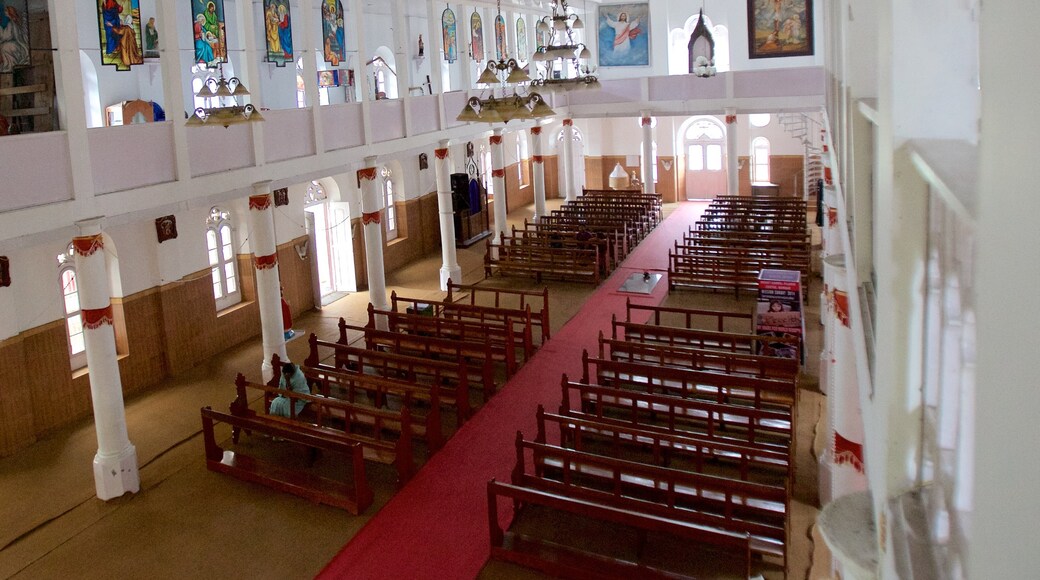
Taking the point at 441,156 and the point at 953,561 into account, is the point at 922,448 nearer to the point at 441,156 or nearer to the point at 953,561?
the point at 953,561

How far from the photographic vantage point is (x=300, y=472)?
11344 millimetres

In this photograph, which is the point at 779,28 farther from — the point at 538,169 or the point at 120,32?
the point at 120,32

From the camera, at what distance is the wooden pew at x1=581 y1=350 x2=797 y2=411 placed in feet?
37.0

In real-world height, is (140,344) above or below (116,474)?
above

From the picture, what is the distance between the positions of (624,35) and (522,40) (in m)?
4.43

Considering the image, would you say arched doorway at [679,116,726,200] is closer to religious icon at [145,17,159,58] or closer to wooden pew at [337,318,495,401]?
wooden pew at [337,318,495,401]

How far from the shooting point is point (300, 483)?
435 inches

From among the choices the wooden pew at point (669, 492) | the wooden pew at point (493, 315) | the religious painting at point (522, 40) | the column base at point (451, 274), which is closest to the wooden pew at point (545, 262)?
the column base at point (451, 274)

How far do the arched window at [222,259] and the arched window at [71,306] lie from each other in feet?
10.4

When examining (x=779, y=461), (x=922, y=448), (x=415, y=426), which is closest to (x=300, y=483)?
(x=415, y=426)

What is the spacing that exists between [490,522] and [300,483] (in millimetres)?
3172

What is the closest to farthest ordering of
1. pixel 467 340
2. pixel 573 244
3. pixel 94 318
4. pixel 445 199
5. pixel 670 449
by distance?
pixel 670 449 < pixel 94 318 < pixel 467 340 < pixel 445 199 < pixel 573 244

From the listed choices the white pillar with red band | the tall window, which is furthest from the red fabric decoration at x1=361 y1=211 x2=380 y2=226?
the white pillar with red band

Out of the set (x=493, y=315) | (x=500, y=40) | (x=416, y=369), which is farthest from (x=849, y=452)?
(x=500, y=40)
